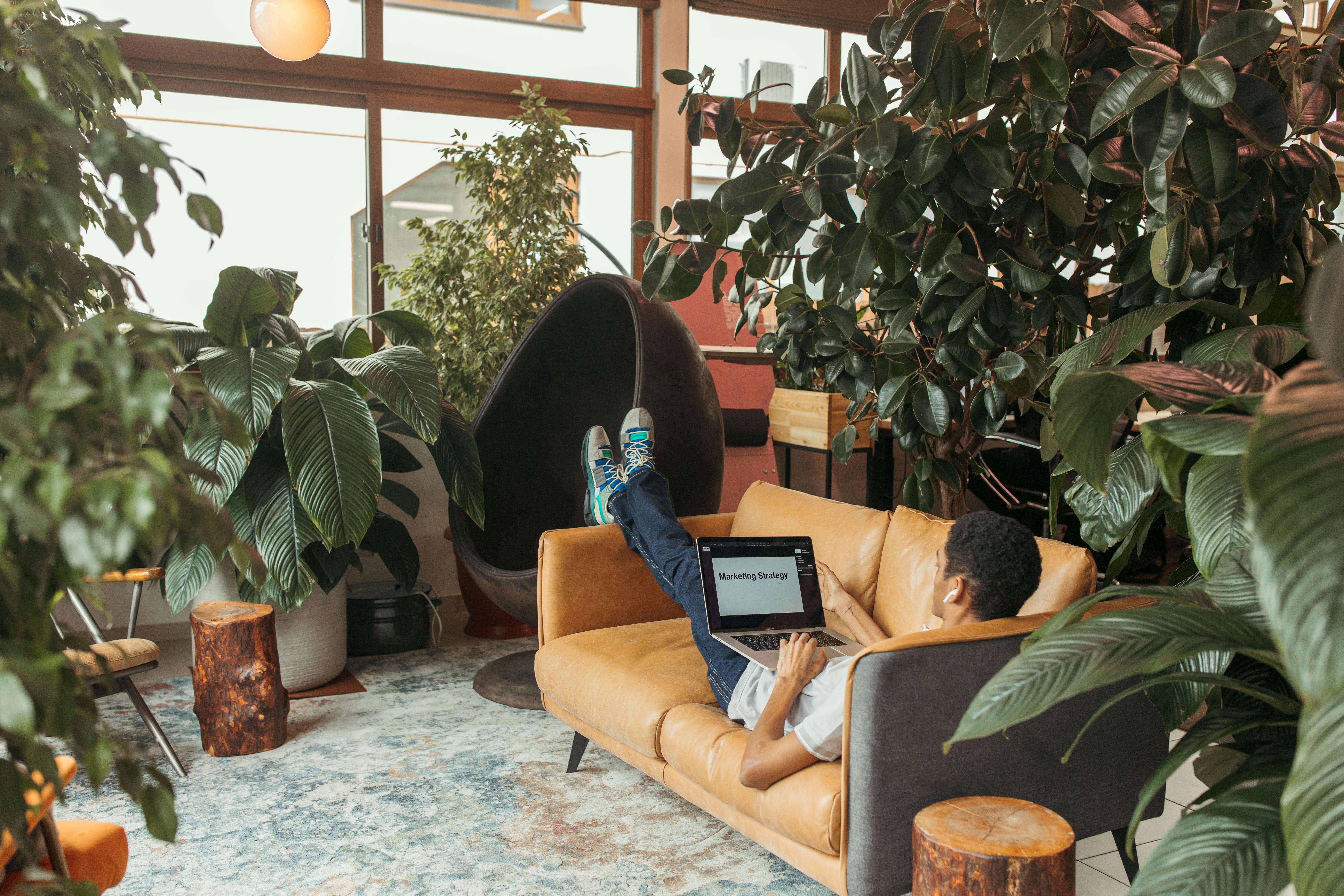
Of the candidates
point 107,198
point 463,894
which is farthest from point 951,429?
point 107,198

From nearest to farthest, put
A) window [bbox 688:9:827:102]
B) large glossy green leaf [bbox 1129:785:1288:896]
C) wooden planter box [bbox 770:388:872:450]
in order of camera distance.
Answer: large glossy green leaf [bbox 1129:785:1288:896]
wooden planter box [bbox 770:388:872:450]
window [bbox 688:9:827:102]

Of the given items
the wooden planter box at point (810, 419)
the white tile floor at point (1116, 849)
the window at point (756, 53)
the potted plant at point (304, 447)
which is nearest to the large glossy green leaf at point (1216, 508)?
the white tile floor at point (1116, 849)

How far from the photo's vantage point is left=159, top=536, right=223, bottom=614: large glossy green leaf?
9.68 ft

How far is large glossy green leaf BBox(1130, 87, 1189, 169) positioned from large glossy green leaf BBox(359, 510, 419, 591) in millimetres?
2634

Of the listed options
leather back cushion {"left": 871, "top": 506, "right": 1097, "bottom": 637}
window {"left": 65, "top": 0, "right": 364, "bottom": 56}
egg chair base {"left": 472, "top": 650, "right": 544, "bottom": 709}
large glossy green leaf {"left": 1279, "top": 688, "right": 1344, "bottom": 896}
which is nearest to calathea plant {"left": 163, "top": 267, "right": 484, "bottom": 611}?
egg chair base {"left": 472, "top": 650, "right": 544, "bottom": 709}

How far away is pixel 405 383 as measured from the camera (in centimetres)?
298

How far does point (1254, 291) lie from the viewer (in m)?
1.90

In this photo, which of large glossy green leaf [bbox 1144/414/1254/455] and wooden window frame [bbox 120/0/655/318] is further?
wooden window frame [bbox 120/0/655/318]

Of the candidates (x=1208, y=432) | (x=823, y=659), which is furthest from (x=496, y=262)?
(x=1208, y=432)

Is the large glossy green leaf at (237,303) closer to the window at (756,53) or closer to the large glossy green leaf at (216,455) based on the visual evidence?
the large glossy green leaf at (216,455)

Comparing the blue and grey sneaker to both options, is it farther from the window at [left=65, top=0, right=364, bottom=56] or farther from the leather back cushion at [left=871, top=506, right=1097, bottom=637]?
the window at [left=65, top=0, right=364, bottom=56]

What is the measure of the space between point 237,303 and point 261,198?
1717 mm

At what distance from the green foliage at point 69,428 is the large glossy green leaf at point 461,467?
2.50 metres

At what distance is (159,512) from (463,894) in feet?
5.24
